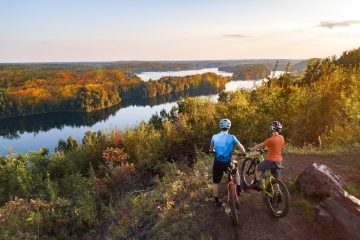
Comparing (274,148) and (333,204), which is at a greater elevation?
(274,148)

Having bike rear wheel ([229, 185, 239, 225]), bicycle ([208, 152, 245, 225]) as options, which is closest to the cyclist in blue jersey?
bicycle ([208, 152, 245, 225])

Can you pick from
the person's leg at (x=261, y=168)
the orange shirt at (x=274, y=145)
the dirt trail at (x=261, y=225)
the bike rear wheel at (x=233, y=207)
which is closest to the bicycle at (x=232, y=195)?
the bike rear wheel at (x=233, y=207)

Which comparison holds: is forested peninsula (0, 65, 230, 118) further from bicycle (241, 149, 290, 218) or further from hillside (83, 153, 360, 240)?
bicycle (241, 149, 290, 218)

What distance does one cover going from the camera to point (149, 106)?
123188mm

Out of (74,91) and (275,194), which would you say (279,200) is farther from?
(74,91)

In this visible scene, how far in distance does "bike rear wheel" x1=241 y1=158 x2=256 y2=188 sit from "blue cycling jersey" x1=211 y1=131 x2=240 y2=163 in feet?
5.93

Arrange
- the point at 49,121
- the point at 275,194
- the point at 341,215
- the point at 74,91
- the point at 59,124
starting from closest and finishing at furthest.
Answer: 1. the point at 341,215
2. the point at 275,194
3. the point at 59,124
4. the point at 49,121
5. the point at 74,91

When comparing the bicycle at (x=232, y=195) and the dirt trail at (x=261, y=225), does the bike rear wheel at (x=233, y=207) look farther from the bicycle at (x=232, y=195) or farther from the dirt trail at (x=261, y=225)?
the dirt trail at (x=261, y=225)

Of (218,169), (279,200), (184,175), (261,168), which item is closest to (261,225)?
(279,200)

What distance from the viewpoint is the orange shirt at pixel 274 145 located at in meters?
7.73

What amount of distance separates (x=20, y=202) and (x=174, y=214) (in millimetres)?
6680

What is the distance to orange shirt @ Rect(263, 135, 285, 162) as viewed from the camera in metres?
7.73

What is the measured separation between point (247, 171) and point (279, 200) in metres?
2.02

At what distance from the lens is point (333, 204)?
749 cm
